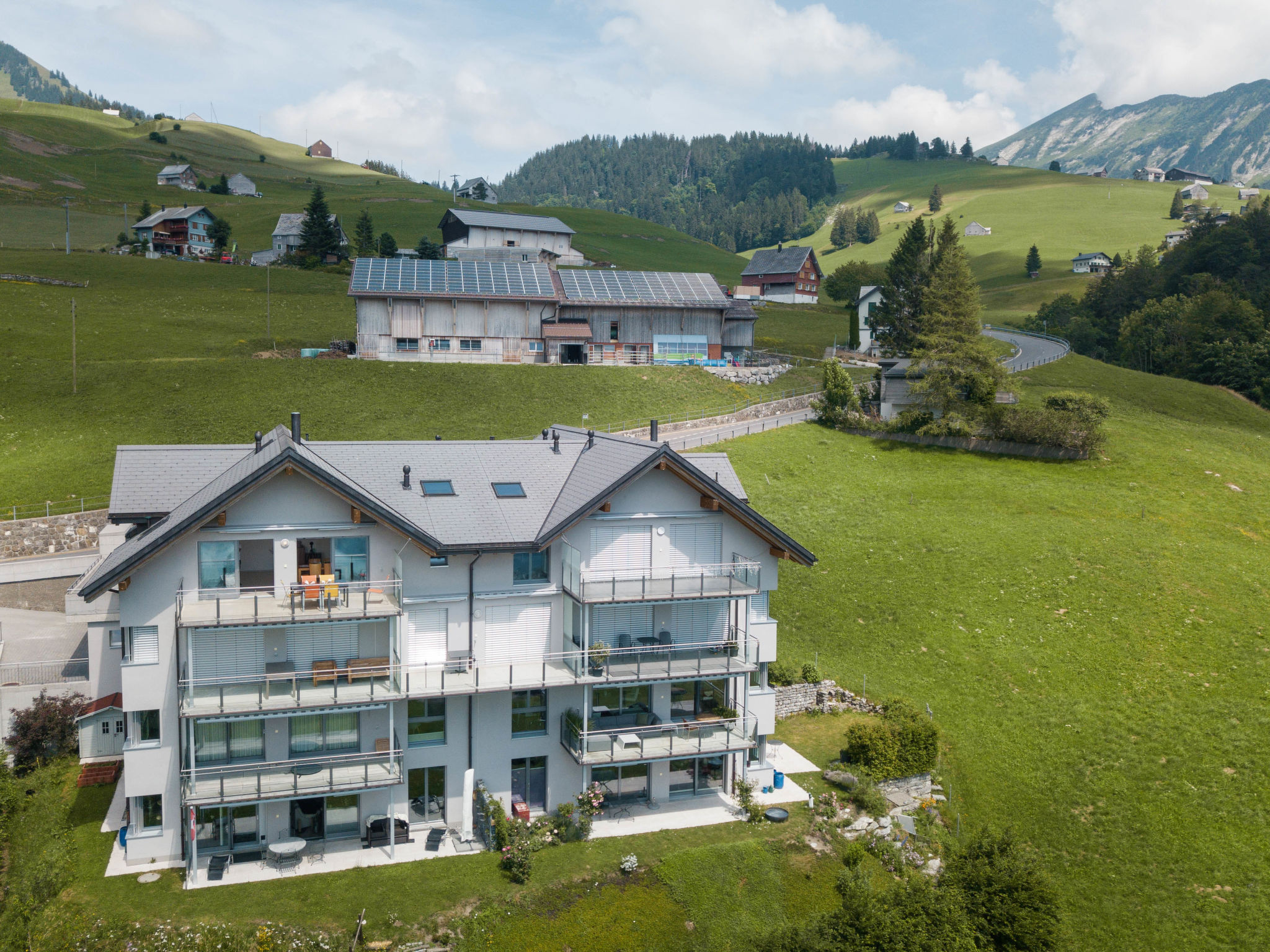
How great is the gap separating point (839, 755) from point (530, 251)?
86.5 meters

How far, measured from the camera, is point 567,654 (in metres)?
26.2

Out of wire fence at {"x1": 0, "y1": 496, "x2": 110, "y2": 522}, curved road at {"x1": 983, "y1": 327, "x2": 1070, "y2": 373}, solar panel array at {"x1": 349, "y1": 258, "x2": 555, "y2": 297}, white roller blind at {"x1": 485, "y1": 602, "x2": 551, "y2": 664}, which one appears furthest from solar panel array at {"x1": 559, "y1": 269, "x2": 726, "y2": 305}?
white roller blind at {"x1": 485, "y1": 602, "x2": 551, "y2": 664}

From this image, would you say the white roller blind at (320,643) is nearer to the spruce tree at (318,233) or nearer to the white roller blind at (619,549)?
the white roller blind at (619,549)

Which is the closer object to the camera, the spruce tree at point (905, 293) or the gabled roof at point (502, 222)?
the spruce tree at point (905, 293)

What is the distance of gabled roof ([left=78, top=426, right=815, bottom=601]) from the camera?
24.0 m

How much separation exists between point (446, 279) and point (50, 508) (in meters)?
34.8

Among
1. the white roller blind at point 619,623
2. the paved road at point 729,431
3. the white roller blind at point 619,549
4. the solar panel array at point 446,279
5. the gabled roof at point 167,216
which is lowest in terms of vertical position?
the white roller blind at point 619,623

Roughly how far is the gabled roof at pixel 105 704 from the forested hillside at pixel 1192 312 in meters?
83.1

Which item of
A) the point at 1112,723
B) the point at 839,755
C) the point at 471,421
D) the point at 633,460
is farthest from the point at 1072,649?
the point at 471,421

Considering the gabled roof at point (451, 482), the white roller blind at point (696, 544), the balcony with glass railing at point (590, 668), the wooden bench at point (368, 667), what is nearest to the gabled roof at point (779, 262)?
the gabled roof at point (451, 482)

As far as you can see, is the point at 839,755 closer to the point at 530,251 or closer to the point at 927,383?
the point at 927,383

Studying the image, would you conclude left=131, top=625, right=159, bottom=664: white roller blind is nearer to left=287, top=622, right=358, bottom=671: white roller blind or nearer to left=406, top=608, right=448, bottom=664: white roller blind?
left=287, top=622, right=358, bottom=671: white roller blind

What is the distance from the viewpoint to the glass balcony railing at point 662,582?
85.4 ft

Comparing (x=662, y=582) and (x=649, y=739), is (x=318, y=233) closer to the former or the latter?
(x=662, y=582)
